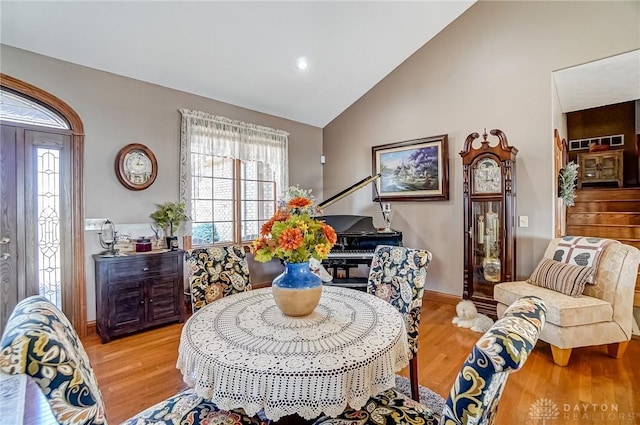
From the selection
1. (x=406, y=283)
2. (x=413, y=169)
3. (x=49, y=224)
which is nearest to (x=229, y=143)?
(x=49, y=224)

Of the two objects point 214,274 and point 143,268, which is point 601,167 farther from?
point 143,268

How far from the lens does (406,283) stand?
2102mm

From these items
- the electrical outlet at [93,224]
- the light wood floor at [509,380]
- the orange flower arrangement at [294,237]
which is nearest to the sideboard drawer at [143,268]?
the electrical outlet at [93,224]

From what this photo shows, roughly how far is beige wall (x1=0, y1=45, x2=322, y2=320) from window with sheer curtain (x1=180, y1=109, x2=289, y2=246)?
17cm

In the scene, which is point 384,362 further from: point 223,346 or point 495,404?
point 223,346

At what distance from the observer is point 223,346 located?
1.22 m

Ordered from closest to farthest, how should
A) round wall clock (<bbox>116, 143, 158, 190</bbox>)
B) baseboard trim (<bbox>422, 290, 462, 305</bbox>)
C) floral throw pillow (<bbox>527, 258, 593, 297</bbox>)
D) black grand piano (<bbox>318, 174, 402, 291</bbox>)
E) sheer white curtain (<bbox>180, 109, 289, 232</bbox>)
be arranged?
floral throw pillow (<bbox>527, 258, 593, 297</bbox>), round wall clock (<bbox>116, 143, 158, 190</bbox>), black grand piano (<bbox>318, 174, 402, 291</bbox>), sheer white curtain (<bbox>180, 109, 289, 232</bbox>), baseboard trim (<bbox>422, 290, 462, 305</bbox>)

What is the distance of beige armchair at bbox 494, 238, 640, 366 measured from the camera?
8.17 feet

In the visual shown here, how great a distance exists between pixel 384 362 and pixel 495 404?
1.25 feet

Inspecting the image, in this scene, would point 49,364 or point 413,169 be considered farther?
point 413,169

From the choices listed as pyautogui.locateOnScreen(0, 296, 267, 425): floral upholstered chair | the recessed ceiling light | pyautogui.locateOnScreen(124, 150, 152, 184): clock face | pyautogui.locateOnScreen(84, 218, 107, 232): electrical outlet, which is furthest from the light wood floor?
the recessed ceiling light

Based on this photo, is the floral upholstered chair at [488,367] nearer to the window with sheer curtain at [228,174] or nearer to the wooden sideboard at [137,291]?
the wooden sideboard at [137,291]

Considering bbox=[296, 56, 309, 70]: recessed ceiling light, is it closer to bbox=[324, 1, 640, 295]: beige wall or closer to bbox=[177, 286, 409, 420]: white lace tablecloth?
bbox=[324, 1, 640, 295]: beige wall

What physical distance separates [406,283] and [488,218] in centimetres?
204
